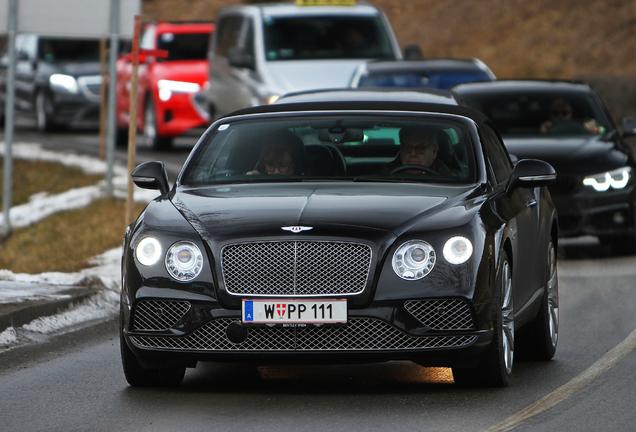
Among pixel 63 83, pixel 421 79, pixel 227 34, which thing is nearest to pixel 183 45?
pixel 227 34

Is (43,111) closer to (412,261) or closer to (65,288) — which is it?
(65,288)

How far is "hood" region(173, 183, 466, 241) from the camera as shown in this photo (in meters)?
6.52

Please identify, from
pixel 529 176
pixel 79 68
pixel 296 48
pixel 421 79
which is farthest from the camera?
pixel 79 68

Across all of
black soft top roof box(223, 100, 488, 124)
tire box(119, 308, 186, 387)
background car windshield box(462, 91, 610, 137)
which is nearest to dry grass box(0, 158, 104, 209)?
background car windshield box(462, 91, 610, 137)

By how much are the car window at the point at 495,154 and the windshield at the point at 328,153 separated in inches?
6.0

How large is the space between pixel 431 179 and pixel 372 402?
4.67 ft

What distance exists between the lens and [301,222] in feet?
21.5

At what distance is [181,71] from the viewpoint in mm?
22594

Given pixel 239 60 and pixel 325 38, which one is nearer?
pixel 239 60

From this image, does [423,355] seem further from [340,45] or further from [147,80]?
[147,80]

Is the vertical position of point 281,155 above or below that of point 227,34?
above

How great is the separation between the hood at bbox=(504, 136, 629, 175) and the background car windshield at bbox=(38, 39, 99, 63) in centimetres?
1610

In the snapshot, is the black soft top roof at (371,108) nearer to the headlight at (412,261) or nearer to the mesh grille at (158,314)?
the headlight at (412,261)

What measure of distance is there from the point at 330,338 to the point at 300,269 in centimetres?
36
